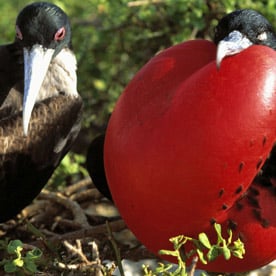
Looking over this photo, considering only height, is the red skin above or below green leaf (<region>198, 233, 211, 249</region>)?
above

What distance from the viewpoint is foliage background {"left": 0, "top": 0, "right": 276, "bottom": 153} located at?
325 cm

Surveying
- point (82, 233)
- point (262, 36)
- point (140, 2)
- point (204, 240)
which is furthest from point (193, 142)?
point (140, 2)

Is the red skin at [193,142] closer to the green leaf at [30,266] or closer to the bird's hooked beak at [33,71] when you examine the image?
the green leaf at [30,266]

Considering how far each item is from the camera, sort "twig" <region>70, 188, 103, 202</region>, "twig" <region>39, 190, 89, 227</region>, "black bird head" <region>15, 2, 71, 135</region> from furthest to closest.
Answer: "twig" <region>70, 188, 103, 202</region> → "twig" <region>39, 190, 89, 227</region> → "black bird head" <region>15, 2, 71, 135</region>

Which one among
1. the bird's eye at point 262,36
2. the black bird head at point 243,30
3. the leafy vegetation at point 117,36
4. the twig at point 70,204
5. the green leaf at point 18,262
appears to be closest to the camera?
the green leaf at point 18,262

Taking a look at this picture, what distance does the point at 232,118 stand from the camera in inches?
67.2

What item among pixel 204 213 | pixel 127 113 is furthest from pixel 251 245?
pixel 127 113

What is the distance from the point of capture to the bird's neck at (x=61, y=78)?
9.02ft

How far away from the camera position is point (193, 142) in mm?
1726

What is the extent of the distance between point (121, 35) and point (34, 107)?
3.70 feet

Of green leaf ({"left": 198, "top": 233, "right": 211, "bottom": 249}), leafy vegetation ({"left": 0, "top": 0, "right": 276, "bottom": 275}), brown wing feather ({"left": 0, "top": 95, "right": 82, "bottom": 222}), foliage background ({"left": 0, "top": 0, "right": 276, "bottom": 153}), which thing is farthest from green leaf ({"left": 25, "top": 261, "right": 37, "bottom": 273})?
foliage background ({"left": 0, "top": 0, "right": 276, "bottom": 153})

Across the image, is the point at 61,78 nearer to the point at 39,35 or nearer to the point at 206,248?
the point at 39,35

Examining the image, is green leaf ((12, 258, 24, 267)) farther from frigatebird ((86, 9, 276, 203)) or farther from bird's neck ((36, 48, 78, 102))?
bird's neck ((36, 48, 78, 102))

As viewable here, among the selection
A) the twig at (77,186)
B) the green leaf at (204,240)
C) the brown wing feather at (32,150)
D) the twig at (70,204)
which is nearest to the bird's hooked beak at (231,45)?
the green leaf at (204,240)
